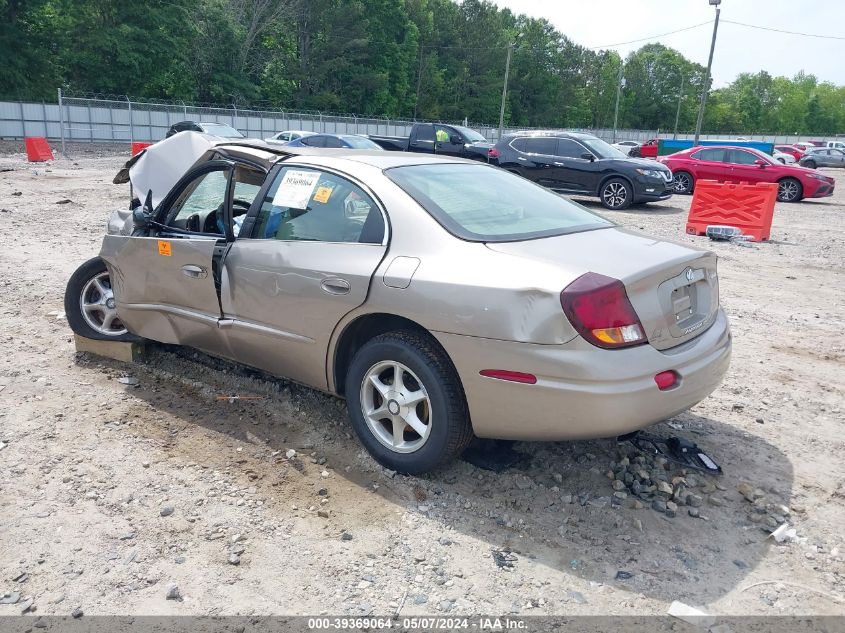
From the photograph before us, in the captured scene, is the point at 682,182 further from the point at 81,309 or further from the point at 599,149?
the point at 81,309

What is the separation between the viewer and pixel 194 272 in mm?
4301

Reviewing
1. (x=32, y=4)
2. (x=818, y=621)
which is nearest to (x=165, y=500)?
(x=818, y=621)

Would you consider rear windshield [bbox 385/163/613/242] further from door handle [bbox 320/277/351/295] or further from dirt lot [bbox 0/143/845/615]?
dirt lot [bbox 0/143/845/615]

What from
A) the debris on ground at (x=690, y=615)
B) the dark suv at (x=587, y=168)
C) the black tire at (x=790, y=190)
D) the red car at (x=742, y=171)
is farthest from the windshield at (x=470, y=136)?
the debris on ground at (x=690, y=615)

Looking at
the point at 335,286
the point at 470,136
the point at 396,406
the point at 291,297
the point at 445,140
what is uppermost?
the point at 470,136

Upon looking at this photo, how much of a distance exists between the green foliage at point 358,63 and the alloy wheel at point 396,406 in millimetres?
46362

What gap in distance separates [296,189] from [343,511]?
183 cm

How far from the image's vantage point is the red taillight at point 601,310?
9.69ft

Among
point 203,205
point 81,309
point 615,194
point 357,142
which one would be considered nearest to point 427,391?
point 203,205

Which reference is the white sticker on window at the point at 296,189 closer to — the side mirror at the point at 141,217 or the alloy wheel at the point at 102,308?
the side mirror at the point at 141,217

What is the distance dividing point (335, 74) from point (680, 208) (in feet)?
177

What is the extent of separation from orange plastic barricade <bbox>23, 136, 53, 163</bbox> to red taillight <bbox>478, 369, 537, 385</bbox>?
2464cm

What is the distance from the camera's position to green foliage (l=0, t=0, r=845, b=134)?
4419cm

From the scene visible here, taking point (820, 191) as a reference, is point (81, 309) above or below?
below
